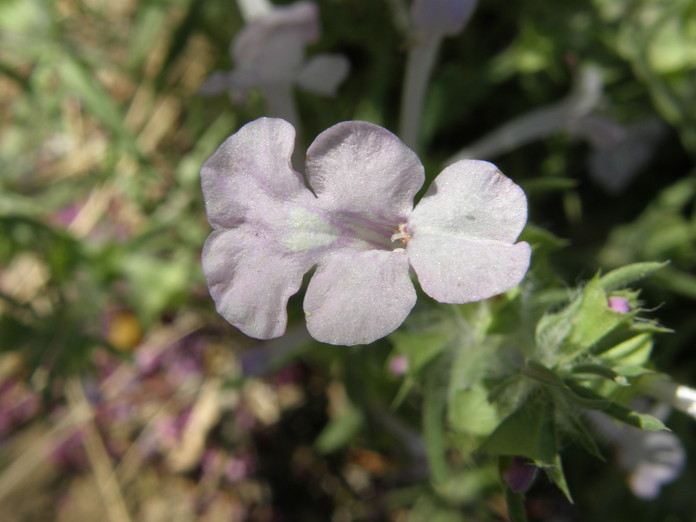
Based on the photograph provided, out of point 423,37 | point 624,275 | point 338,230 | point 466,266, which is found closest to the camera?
point 466,266

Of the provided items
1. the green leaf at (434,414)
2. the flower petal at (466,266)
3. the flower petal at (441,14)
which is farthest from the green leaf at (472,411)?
the flower petal at (441,14)

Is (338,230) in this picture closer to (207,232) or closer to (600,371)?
(600,371)

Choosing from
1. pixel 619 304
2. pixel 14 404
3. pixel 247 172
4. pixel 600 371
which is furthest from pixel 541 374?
pixel 14 404

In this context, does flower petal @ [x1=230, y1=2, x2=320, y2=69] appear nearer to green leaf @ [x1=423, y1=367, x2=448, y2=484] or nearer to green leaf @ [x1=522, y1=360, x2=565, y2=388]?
green leaf @ [x1=423, y1=367, x2=448, y2=484]

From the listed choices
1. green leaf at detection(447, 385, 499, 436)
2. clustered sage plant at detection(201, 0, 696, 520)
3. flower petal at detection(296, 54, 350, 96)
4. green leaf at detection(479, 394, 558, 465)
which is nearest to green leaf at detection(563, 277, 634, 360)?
clustered sage plant at detection(201, 0, 696, 520)

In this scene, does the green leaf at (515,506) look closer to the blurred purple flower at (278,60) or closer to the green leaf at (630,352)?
the green leaf at (630,352)

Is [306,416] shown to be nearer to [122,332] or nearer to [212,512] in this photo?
[212,512]

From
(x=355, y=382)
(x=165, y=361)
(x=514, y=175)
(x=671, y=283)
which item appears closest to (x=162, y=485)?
(x=165, y=361)
